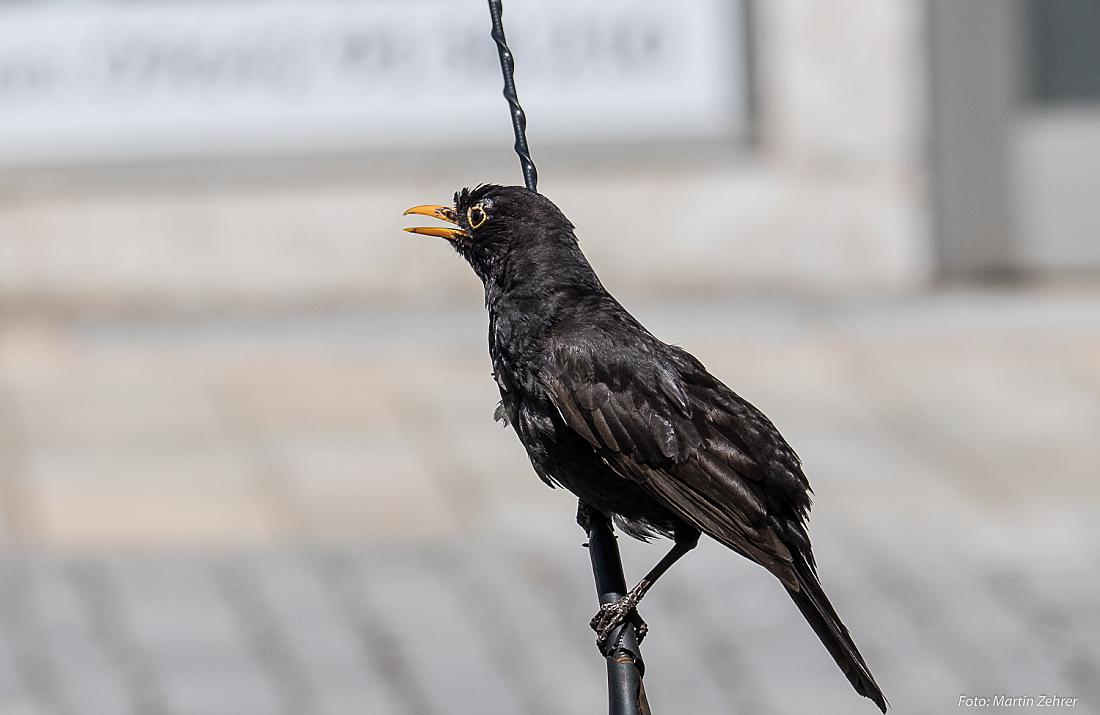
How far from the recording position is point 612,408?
299 centimetres

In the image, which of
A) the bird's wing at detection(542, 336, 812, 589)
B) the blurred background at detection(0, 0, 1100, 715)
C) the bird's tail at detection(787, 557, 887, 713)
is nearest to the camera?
the bird's tail at detection(787, 557, 887, 713)

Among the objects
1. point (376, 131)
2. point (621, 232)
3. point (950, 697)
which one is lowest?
point (950, 697)

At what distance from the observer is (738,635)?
6285 millimetres

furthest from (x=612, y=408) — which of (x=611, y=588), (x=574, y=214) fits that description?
(x=574, y=214)

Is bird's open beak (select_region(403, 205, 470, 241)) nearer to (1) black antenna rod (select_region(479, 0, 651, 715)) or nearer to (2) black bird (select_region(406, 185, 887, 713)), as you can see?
(2) black bird (select_region(406, 185, 887, 713))

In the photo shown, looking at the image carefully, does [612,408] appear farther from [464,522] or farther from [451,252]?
[451,252]

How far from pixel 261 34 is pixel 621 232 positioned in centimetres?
237

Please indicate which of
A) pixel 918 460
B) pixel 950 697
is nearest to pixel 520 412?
pixel 950 697

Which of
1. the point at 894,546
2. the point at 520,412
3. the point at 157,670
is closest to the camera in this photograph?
the point at 520,412

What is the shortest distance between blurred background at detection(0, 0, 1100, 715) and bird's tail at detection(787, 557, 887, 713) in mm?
4752

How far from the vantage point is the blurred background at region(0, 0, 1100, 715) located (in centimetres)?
825

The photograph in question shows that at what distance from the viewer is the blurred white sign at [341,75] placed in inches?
410

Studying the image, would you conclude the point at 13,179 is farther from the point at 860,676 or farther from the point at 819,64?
the point at 860,676

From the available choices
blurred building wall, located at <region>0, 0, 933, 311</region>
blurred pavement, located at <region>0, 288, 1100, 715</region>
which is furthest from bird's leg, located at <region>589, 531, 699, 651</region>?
blurred building wall, located at <region>0, 0, 933, 311</region>
